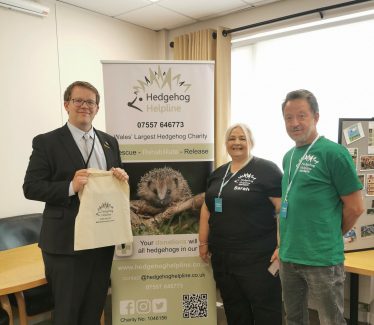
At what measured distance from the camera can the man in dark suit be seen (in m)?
1.62

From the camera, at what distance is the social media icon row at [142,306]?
2.18 metres

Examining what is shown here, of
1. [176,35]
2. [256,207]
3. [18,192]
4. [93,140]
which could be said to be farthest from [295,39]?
[18,192]

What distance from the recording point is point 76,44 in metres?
3.46

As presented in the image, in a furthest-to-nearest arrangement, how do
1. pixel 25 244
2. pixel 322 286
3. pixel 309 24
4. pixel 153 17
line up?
1. pixel 153 17
2. pixel 309 24
3. pixel 25 244
4. pixel 322 286

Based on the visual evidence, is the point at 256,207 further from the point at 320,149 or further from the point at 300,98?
the point at 300,98

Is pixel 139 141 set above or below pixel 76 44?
below

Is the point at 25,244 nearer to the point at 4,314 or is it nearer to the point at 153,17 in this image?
the point at 4,314

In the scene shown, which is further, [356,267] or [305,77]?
[305,77]

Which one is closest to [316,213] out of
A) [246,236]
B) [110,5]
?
[246,236]

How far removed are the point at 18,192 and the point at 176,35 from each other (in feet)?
8.88

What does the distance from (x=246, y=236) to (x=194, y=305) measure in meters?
0.72

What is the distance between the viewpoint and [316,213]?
1.57 metres

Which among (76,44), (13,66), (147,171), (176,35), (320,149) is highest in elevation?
(176,35)

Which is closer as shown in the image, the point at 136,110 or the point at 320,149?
the point at 320,149
